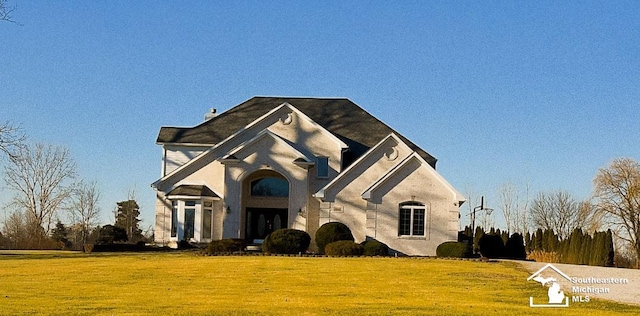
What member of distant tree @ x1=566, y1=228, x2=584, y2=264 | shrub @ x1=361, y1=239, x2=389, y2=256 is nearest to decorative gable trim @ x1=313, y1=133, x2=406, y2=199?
shrub @ x1=361, y1=239, x2=389, y2=256

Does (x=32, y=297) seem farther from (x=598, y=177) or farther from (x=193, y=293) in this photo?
(x=598, y=177)

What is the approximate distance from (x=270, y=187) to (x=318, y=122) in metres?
5.27

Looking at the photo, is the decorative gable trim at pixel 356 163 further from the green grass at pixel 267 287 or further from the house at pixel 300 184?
the green grass at pixel 267 287

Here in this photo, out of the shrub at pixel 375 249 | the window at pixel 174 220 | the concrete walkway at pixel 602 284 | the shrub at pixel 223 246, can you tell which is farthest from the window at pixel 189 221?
the concrete walkway at pixel 602 284

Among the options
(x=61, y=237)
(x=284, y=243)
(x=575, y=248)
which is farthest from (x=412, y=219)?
(x=61, y=237)

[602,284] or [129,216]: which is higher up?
[129,216]

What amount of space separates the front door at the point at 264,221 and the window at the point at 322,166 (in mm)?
2937

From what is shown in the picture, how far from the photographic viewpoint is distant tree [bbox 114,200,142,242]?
61250mm

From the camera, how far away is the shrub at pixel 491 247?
1580 inches

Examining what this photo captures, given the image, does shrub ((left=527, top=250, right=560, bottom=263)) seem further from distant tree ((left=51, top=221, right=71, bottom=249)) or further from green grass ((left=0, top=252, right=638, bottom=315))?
distant tree ((left=51, top=221, right=71, bottom=249))

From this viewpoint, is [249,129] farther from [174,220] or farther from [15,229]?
[15,229]

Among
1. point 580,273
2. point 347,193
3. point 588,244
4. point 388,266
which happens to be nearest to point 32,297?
point 388,266

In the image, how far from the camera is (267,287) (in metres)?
21.2

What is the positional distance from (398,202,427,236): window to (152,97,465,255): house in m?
0.05
